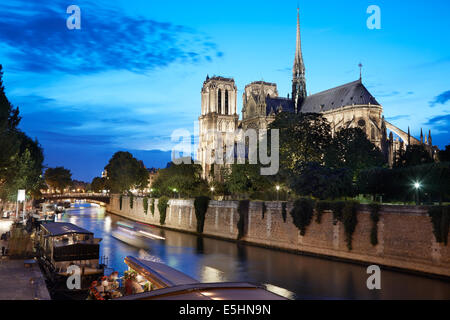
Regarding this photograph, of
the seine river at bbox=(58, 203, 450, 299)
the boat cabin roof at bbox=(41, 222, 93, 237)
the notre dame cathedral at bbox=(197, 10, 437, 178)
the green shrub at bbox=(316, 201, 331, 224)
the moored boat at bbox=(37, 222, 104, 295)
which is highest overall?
the notre dame cathedral at bbox=(197, 10, 437, 178)

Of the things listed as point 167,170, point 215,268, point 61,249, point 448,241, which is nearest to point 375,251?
point 448,241

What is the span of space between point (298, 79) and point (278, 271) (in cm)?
7398

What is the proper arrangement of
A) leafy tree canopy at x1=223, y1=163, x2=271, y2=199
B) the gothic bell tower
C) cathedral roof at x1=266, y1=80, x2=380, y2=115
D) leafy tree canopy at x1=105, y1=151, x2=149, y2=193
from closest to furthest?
leafy tree canopy at x1=223, y1=163, x2=271, y2=199 < cathedral roof at x1=266, y1=80, x2=380, y2=115 < leafy tree canopy at x1=105, y1=151, x2=149, y2=193 < the gothic bell tower

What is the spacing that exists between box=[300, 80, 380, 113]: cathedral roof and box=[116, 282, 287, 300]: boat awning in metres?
67.8

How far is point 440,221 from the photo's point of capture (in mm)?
21562

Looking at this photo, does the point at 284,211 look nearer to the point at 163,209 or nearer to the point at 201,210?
the point at 201,210

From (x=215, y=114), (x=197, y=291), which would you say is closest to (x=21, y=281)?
(x=197, y=291)

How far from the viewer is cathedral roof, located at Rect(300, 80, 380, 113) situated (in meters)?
71.9

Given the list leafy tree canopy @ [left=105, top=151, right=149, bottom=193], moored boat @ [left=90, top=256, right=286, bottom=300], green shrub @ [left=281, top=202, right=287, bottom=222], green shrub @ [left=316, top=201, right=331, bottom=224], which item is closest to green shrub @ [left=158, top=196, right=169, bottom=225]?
green shrub @ [left=281, top=202, right=287, bottom=222]

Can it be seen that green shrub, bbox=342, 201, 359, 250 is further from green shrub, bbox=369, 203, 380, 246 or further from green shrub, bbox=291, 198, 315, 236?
green shrub, bbox=291, 198, 315, 236

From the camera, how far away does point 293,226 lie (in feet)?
104

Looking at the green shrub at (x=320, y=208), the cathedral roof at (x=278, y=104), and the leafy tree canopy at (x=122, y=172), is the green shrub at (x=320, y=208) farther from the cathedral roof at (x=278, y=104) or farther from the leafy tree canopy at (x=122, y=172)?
the leafy tree canopy at (x=122, y=172)
